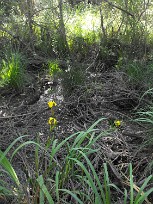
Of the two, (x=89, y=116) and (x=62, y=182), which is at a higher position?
(x=89, y=116)

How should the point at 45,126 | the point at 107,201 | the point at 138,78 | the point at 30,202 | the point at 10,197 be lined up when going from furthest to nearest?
1. the point at 138,78
2. the point at 45,126
3. the point at 10,197
4. the point at 30,202
5. the point at 107,201

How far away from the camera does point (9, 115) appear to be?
341cm

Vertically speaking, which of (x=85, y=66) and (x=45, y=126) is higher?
(x=85, y=66)

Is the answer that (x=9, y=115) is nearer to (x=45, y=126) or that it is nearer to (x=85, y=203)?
(x=45, y=126)

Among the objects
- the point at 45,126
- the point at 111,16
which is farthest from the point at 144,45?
the point at 45,126

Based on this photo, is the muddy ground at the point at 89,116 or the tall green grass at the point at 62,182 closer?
the tall green grass at the point at 62,182

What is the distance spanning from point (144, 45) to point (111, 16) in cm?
97

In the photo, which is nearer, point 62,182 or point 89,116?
point 62,182

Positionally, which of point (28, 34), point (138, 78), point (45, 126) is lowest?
point (45, 126)

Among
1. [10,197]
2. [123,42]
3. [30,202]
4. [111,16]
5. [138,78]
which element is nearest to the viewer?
[30,202]

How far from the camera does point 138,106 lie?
3367 mm

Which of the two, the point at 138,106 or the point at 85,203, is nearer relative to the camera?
the point at 85,203

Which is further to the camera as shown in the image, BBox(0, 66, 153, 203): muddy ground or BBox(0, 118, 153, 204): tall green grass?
BBox(0, 66, 153, 203): muddy ground

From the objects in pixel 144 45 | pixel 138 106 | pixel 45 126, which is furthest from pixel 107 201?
pixel 144 45
